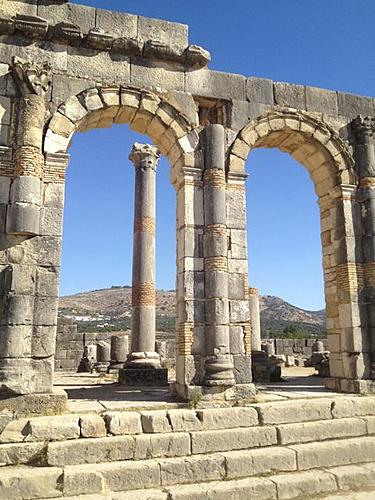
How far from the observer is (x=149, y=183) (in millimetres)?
14172

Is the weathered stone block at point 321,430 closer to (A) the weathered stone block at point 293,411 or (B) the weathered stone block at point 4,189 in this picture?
(A) the weathered stone block at point 293,411

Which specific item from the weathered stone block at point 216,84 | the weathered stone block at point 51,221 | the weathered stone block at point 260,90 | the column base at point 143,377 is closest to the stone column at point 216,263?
the weathered stone block at point 216,84

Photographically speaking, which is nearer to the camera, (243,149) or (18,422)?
(18,422)

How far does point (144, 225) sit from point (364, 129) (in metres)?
6.95

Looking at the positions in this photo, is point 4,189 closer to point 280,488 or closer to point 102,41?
point 102,41

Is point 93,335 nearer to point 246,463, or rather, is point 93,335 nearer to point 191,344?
point 191,344

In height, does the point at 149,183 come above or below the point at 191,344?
above

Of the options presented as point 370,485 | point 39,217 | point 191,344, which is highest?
point 39,217

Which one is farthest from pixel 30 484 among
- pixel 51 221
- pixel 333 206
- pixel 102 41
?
pixel 333 206

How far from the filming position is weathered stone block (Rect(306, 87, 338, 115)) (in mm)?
9422

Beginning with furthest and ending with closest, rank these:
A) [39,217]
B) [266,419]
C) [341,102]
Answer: [341,102]
[39,217]
[266,419]

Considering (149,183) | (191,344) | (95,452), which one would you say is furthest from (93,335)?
(95,452)

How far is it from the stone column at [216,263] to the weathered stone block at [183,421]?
932mm

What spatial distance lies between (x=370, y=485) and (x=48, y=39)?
27.9ft
